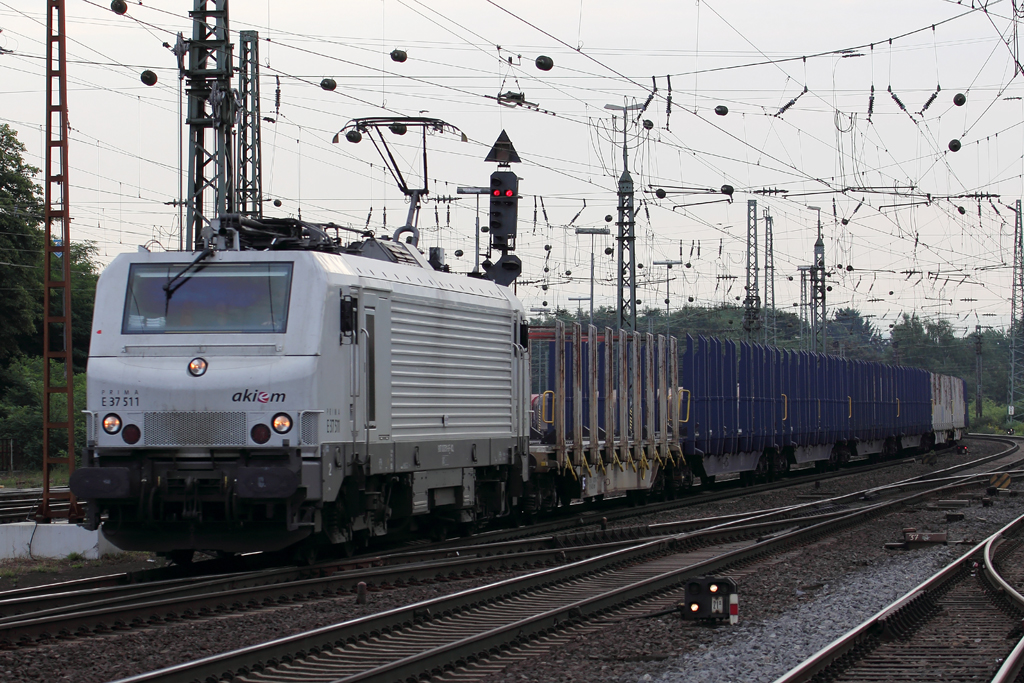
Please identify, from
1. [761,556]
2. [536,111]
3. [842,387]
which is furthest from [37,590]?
[842,387]

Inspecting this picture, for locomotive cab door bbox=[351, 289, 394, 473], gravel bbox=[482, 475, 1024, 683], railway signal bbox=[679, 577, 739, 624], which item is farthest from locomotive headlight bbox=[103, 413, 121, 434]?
railway signal bbox=[679, 577, 739, 624]

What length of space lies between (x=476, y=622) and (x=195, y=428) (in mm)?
3678

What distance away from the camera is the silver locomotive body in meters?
11.8

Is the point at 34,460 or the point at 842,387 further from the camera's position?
the point at 34,460

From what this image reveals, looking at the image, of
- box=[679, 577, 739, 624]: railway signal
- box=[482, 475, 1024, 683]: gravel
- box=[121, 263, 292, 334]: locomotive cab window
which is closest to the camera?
box=[482, 475, 1024, 683]: gravel

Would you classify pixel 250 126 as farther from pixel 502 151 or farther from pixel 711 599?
pixel 711 599

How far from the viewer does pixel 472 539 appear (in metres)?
16.3

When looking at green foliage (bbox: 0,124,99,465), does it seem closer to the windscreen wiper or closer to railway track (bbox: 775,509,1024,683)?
the windscreen wiper

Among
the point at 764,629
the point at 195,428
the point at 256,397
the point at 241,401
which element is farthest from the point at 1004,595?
the point at 195,428

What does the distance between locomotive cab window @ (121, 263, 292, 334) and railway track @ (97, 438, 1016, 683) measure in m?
3.61

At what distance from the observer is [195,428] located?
11961mm

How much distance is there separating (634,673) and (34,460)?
40.8 m

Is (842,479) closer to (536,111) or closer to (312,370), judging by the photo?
(536,111)

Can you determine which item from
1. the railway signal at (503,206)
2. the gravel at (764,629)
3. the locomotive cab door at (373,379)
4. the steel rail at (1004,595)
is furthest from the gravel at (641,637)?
the railway signal at (503,206)
